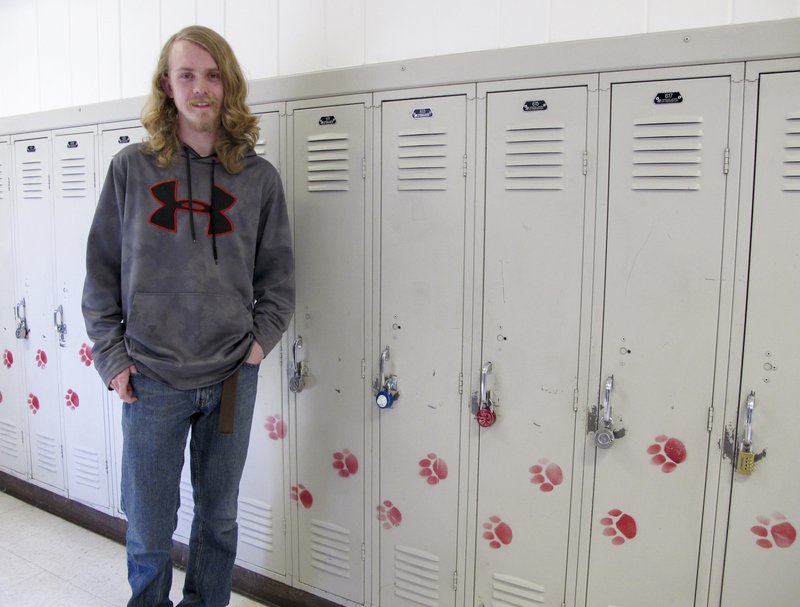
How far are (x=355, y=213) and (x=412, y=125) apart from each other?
1.15ft

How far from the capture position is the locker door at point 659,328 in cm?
155

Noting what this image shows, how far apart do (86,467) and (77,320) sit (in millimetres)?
699

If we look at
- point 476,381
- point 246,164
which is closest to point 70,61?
point 246,164

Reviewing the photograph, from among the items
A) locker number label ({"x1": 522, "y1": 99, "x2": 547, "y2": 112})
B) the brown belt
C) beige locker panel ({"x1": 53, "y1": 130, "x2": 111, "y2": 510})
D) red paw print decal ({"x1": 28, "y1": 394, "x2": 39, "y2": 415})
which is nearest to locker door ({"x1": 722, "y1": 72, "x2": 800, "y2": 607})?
locker number label ({"x1": 522, "y1": 99, "x2": 547, "y2": 112})

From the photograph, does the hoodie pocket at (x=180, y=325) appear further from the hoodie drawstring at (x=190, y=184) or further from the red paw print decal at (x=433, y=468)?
the red paw print decal at (x=433, y=468)

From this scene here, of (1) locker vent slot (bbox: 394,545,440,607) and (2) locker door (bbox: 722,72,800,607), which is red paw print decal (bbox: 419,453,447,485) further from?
(2) locker door (bbox: 722,72,800,607)

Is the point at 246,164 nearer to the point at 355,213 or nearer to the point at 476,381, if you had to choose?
the point at 355,213

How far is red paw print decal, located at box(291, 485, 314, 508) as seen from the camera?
2176 millimetres

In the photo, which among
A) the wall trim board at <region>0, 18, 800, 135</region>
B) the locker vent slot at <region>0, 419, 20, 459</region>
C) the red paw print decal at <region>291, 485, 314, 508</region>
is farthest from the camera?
the locker vent slot at <region>0, 419, 20, 459</region>

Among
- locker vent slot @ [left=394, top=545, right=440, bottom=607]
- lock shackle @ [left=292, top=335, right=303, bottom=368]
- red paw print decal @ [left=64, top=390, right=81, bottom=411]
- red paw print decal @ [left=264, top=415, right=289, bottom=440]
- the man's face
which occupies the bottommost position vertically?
locker vent slot @ [left=394, top=545, right=440, bottom=607]

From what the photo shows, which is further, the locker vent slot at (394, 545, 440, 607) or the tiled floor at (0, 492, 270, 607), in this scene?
the tiled floor at (0, 492, 270, 607)

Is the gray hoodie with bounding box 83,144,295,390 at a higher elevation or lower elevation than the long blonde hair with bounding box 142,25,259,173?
lower

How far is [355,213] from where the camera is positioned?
1.99 metres

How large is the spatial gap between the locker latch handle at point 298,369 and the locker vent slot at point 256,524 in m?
0.53
